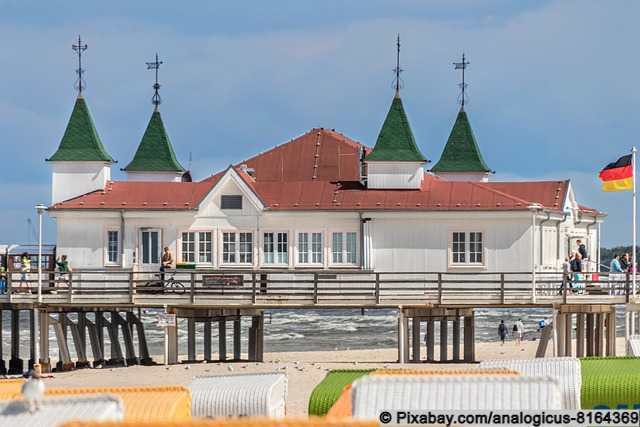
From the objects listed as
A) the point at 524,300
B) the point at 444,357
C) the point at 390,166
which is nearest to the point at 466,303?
the point at 524,300

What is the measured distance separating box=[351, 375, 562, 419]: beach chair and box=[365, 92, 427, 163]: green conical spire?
85.9 ft

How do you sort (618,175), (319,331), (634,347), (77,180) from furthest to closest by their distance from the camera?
1. (319,331)
2. (77,180)
3. (618,175)
4. (634,347)

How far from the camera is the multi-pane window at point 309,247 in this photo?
36.7 metres

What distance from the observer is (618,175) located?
35594 millimetres

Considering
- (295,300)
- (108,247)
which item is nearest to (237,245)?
(108,247)

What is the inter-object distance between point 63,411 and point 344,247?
25.7 meters

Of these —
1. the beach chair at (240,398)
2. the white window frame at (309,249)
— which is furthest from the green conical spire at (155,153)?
the beach chair at (240,398)

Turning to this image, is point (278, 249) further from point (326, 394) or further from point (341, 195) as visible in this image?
point (326, 394)

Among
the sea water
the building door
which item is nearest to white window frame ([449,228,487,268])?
the building door

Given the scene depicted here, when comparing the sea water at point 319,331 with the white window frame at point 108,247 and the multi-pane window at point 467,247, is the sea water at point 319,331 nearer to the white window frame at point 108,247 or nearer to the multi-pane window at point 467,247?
the white window frame at point 108,247

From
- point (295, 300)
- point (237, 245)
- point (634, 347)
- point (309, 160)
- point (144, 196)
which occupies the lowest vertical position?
point (634, 347)

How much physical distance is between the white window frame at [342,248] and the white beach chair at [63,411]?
995 inches

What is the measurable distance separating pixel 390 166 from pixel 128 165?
9215 mm

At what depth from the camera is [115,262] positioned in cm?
3709
